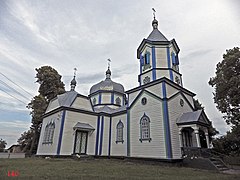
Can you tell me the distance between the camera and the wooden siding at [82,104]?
16.9 metres

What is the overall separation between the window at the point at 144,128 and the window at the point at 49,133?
841 cm

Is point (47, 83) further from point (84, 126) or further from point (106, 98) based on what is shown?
point (84, 126)

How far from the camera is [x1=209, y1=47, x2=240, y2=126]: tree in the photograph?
12.3m

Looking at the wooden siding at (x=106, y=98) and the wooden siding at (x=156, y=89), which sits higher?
the wooden siding at (x=106, y=98)

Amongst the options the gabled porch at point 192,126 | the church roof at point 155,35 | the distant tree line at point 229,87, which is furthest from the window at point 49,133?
the distant tree line at point 229,87

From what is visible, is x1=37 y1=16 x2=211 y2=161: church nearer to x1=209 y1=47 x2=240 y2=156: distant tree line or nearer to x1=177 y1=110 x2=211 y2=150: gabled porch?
x1=177 y1=110 x2=211 y2=150: gabled porch

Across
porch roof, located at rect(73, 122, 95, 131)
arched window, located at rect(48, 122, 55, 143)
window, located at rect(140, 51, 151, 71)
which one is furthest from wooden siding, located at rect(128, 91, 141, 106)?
arched window, located at rect(48, 122, 55, 143)

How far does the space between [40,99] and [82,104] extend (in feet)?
27.1

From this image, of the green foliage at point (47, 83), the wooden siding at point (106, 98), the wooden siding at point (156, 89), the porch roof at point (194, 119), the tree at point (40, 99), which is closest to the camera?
the porch roof at point (194, 119)

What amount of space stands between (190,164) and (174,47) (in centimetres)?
997

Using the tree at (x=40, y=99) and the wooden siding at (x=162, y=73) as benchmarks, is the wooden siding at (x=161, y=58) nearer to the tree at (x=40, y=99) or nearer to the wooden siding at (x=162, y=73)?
the wooden siding at (x=162, y=73)

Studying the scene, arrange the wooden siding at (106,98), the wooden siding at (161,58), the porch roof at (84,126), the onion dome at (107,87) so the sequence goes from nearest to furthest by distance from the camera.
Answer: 1. the wooden siding at (161,58)
2. the porch roof at (84,126)
3. the wooden siding at (106,98)
4. the onion dome at (107,87)

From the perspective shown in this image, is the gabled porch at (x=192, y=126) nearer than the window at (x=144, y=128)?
Yes

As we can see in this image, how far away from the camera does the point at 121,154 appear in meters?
15.5
